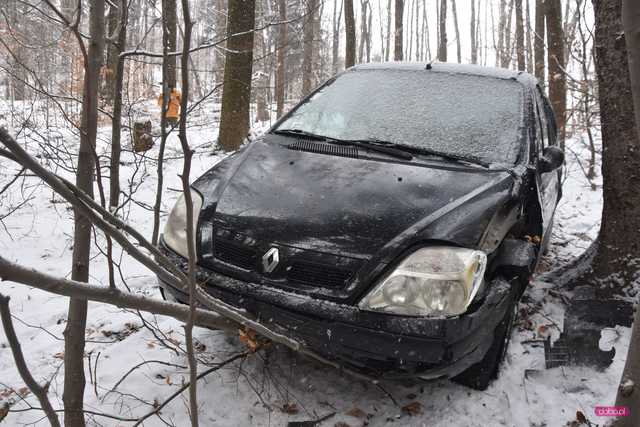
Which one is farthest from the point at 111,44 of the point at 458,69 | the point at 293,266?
the point at 458,69

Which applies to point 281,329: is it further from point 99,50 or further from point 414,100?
point 414,100

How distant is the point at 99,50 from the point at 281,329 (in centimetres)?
134

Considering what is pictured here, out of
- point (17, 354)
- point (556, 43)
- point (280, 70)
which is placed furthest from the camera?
point (280, 70)

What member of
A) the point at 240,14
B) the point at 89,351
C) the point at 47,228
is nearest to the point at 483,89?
the point at 89,351

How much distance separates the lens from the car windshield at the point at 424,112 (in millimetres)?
2992

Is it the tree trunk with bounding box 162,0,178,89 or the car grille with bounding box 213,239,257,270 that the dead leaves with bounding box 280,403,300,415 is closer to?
the car grille with bounding box 213,239,257,270

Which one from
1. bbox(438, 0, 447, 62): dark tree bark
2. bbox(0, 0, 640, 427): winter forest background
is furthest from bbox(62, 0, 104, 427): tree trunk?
bbox(438, 0, 447, 62): dark tree bark

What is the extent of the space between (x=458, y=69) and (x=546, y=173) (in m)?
1.03

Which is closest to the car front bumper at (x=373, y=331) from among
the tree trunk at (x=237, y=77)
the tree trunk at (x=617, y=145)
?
the tree trunk at (x=617, y=145)

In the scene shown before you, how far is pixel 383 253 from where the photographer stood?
2152mm

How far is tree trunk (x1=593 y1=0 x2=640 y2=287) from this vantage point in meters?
3.11

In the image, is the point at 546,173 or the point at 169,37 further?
the point at 546,173

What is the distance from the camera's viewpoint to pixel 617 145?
320 cm

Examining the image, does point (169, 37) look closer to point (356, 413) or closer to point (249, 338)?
point (249, 338)
